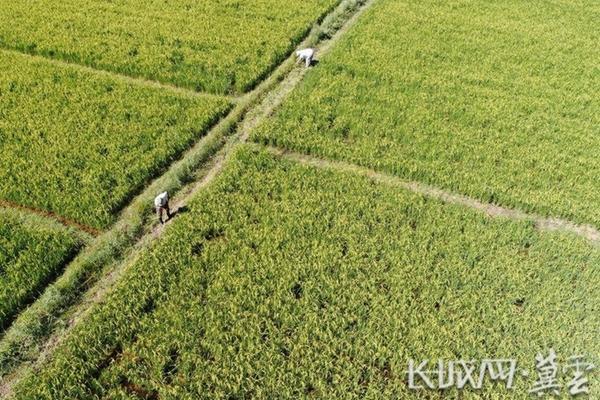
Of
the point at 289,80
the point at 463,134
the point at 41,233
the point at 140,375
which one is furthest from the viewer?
the point at 289,80

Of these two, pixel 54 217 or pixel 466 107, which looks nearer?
pixel 54 217

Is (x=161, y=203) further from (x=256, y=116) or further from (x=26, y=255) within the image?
(x=256, y=116)

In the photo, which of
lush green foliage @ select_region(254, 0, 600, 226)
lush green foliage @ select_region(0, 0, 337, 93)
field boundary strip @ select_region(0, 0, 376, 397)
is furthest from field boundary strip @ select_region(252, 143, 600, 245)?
lush green foliage @ select_region(0, 0, 337, 93)

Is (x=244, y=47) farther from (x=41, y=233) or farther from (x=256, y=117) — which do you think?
(x=41, y=233)

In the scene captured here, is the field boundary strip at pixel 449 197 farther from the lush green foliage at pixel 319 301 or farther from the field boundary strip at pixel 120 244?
the field boundary strip at pixel 120 244

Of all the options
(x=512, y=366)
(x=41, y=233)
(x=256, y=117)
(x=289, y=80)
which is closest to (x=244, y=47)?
(x=289, y=80)

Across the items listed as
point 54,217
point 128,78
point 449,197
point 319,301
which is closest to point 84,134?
point 54,217
